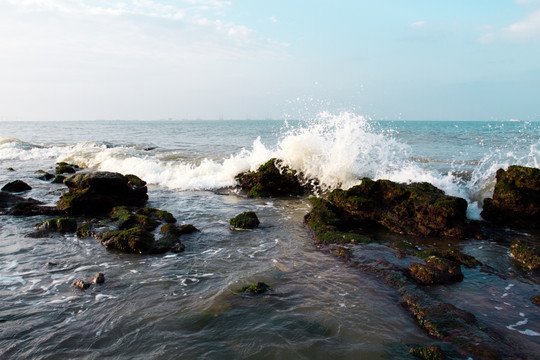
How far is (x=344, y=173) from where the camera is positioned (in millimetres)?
12031

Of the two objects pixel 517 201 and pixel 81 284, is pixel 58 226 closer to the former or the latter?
pixel 81 284

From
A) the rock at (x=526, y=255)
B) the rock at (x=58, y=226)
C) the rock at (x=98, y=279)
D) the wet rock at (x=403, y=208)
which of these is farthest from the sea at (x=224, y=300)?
the wet rock at (x=403, y=208)

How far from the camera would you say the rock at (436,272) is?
5414 millimetres

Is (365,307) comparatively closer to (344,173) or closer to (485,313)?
(485,313)

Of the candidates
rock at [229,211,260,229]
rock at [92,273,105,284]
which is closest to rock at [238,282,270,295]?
rock at [92,273,105,284]

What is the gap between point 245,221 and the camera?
841 centimetres

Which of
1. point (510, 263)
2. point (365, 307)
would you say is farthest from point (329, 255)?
point (510, 263)

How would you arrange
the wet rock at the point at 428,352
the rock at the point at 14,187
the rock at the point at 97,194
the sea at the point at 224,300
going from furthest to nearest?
the rock at the point at 14,187 → the rock at the point at 97,194 → the sea at the point at 224,300 → the wet rock at the point at 428,352

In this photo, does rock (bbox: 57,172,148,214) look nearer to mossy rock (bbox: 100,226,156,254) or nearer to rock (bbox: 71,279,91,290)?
mossy rock (bbox: 100,226,156,254)

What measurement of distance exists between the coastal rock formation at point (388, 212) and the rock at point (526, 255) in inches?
46.6

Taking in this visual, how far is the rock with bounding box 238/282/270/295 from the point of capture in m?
5.07

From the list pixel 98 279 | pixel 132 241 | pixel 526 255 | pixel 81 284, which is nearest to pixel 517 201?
pixel 526 255

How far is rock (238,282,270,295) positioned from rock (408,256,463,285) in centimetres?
244

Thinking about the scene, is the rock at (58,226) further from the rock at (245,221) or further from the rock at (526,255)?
the rock at (526,255)
